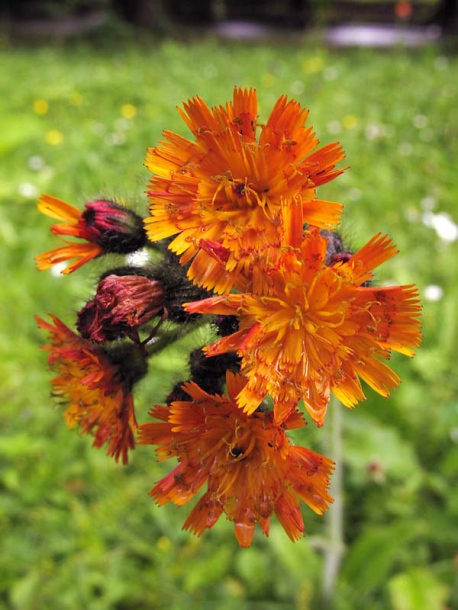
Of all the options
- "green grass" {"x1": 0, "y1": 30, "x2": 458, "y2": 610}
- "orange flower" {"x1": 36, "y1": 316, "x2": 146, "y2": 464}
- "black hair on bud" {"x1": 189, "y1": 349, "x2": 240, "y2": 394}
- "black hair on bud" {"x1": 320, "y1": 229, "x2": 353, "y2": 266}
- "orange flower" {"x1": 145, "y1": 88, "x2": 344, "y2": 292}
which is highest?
"orange flower" {"x1": 145, "y1": 88, "x2": 344, "y2": 292}

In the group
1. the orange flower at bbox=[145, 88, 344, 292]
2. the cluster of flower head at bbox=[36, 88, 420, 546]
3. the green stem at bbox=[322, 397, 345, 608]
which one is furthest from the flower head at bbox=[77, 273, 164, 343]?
the green stem at bbox=[322, 397, 345, 608]

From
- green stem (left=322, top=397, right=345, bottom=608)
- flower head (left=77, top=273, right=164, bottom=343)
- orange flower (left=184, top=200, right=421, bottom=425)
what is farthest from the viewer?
green stem (left=322, top=397, right=345, bottom=608)

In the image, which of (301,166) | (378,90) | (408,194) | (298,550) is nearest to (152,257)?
(301,166)

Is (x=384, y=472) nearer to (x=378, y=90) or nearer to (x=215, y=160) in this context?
(x=215, y=160)

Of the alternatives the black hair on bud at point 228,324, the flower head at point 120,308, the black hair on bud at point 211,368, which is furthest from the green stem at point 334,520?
the flower head at point 120,308

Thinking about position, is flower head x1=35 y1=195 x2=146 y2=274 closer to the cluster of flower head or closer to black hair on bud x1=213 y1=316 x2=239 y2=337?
the cluster of flower head

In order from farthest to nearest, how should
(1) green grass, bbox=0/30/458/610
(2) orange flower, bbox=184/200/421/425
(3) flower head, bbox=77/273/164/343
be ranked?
(1) green grass, bbox=0/30/458/610
(3) flower head, bbox=77/273/164/343
(2) orange flower, bbox=184/200/421/425
